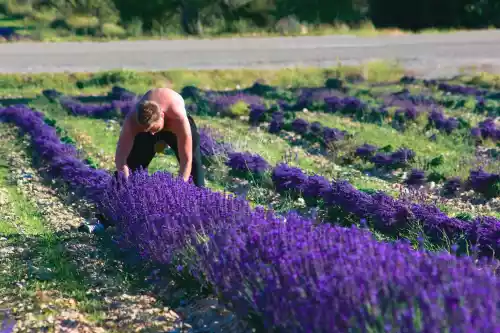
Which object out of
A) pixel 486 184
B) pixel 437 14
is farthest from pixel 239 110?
pixel 437 14

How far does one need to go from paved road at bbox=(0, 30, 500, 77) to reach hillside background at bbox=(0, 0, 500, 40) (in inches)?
82.0

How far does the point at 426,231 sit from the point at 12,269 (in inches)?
124

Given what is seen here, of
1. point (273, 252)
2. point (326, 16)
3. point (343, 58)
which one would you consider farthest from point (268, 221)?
point (326, 16)

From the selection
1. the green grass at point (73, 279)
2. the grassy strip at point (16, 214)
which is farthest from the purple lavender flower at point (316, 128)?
the green grass at point (73, 279)

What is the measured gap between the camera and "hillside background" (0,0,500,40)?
30453 mm

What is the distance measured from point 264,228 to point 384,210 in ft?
9.12

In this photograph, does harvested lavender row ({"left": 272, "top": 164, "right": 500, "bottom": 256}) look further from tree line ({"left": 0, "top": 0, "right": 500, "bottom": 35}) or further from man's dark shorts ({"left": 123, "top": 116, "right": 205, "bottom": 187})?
tree line ({"left": 0, "top": 0, "right": 500, "bottom": 35})

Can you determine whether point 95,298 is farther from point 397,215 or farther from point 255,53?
point 255,53

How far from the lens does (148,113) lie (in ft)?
22.1

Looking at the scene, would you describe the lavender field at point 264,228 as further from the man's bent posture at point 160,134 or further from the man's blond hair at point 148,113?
the man's blond hair at point 148,113

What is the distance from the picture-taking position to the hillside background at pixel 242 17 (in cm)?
3045

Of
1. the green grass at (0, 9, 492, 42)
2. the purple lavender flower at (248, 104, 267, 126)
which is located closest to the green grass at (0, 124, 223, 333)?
the purple lavender flower at (248, 104, 267, 126)

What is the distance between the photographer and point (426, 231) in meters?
7.22

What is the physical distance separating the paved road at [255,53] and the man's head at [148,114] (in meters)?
16.0
